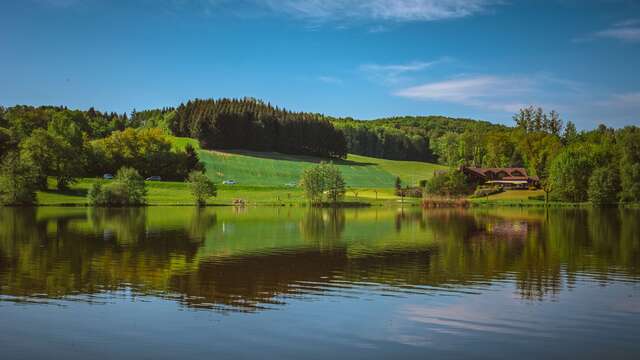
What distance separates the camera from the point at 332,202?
122875mm

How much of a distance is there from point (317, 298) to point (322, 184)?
9475 centimetres

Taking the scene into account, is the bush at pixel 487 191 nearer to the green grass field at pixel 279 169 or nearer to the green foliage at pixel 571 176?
the green foliage at pixel 571 176

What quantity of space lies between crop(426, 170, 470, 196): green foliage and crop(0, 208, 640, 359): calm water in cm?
8140

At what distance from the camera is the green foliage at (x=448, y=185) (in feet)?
442

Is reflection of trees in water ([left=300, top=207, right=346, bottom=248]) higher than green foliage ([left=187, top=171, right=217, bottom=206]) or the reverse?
the reverse

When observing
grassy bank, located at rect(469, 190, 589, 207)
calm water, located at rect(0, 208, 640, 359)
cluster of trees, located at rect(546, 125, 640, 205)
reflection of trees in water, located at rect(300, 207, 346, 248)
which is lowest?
calm water, located at rect(0, 208, 640, 359)

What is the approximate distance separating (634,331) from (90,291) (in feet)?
68.3

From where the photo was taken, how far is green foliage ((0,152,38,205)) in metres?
105

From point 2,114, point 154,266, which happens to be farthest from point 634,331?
point 2,114

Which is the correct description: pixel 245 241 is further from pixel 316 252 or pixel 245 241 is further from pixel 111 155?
pixel 111 155

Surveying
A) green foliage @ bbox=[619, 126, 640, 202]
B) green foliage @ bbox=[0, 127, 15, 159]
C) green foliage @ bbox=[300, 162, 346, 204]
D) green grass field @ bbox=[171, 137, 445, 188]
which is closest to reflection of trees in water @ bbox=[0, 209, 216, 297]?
green foliage @ bbox=[300, 162, 346, 204]

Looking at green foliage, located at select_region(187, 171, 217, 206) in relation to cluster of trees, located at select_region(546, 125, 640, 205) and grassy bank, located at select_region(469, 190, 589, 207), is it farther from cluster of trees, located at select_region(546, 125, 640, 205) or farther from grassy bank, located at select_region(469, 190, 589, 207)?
cluster of trees, located at select_region(546, 125, 640, 205)

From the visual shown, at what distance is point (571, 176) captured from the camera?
405 ft

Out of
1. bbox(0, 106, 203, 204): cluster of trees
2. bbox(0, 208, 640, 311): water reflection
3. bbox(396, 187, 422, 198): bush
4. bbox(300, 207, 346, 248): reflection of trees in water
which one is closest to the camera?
bbox(0, 208, 640, 311): water reflection
